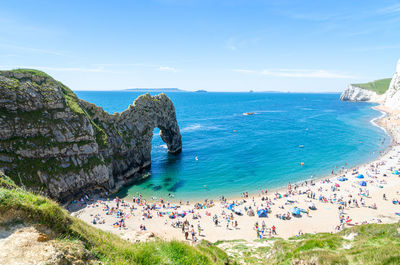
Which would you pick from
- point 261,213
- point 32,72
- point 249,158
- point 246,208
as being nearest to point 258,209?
point 261,213

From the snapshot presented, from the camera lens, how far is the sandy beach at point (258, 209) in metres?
29.4

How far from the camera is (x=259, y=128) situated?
9931cm

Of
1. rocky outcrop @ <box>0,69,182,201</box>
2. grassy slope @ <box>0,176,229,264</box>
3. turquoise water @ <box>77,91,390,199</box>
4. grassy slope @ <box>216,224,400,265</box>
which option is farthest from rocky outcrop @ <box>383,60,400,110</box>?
grassy slope @ <box>0,176,229,264</box>

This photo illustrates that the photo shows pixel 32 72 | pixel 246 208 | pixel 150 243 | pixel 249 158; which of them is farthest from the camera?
pixel 249 158

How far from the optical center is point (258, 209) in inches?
1355

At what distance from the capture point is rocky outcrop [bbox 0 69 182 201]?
29891 millimetres

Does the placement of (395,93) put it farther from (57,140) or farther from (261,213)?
(57,140)

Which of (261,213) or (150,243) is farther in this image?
(261,213)

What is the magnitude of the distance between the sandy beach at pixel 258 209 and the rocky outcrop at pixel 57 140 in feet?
17.4

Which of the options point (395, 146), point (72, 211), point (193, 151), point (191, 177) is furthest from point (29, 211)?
point (395, 146)

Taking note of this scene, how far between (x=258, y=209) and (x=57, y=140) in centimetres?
3623

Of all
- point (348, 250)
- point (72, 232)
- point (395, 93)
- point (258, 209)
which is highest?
point (395, 93)

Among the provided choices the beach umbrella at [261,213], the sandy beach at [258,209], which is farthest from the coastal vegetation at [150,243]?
the beach umbrella at [261,213]

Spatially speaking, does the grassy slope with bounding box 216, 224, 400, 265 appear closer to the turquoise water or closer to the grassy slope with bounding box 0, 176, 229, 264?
the grassy slope with bounding box 0, 176, 229, 264
